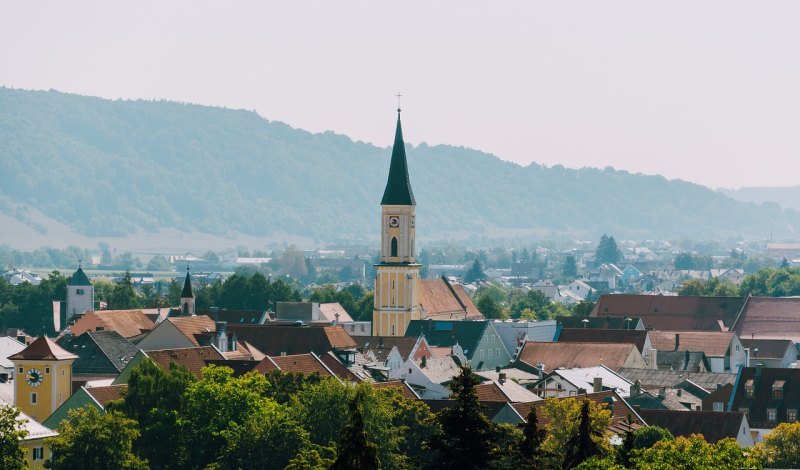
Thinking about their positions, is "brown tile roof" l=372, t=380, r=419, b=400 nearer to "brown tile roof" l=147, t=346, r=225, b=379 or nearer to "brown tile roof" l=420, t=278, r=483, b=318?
"brown tile roof" l=147, t=346, r=225, b=379

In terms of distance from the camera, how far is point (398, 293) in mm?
119750

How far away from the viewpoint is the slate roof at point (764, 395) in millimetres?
72312

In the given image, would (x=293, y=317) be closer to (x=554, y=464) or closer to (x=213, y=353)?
(x=213, y=353)

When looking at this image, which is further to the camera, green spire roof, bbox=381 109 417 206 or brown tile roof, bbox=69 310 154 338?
green spire roof, bbox=381 109 417 206

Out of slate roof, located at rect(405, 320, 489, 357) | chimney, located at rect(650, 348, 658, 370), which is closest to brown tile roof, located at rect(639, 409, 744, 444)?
chimney, located at rect(650, 348, 658, 370)

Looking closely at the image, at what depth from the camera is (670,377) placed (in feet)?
288

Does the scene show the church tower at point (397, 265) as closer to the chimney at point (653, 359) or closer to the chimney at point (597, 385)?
the chimney at point (653, 359)

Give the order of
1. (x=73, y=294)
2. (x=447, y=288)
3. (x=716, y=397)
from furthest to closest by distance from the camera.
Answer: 1. (x=73, y=294)
2. (x=447, y=288)
3. (x=716, y=397)

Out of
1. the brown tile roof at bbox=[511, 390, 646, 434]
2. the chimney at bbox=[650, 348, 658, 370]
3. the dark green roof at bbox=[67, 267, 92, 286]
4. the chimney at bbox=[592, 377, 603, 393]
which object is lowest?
the chimney at bbox=[650, 348, 658, 370]

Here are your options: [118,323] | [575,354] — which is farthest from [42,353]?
[118,323]

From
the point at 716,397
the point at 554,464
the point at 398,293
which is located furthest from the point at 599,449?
the point at 398,293

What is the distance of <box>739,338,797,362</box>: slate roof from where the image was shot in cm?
11250

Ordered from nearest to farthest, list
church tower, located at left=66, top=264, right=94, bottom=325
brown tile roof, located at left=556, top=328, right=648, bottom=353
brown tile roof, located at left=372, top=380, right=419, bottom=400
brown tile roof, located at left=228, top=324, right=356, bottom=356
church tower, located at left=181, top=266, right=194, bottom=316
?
brown tile roof, located at left=372, top=380, right=419, bottom=400, brown tile roof, located at left=228, top=324, right=356, bottom=356, brown tile roof, located at left=556, top=328, right=648, bottom=353, church tower, located at left=181, top=266, right=194, bottom=316, church tower, located at left=66, top=264, right=94, bottom=325

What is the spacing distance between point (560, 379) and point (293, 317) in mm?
50657
